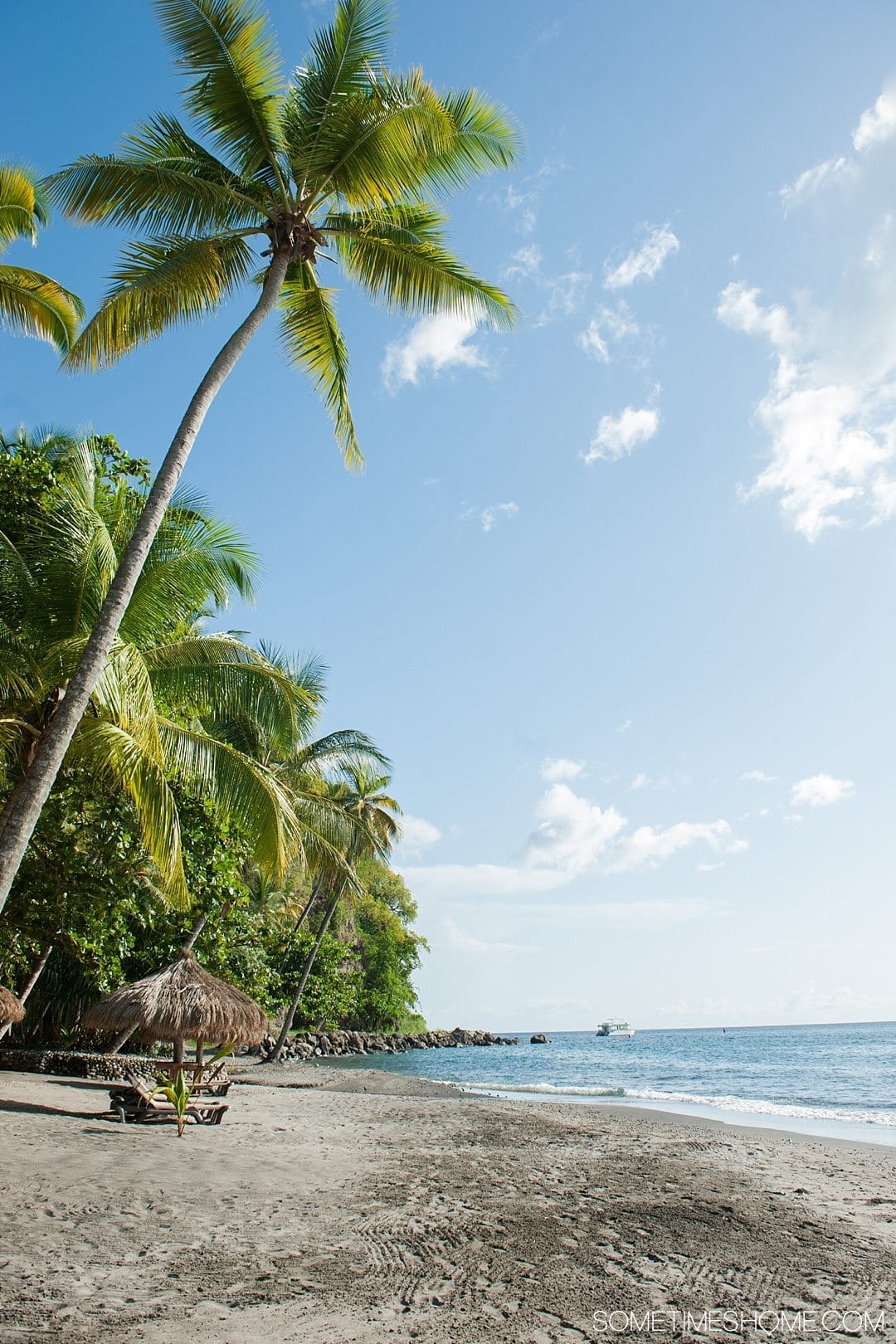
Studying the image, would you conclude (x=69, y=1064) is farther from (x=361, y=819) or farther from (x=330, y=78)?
(x=330, y=78)

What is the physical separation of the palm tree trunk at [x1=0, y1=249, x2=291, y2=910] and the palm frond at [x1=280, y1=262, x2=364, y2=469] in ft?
3.48

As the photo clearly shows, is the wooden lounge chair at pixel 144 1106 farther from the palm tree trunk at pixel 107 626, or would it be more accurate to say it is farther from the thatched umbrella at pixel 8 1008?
the palm tree trunk at pixel 107 626

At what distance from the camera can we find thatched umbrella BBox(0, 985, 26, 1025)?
11047 millimetres

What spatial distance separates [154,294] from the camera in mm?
8266

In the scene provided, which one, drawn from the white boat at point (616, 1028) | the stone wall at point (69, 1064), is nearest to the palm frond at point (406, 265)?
the stone wall at point (69, 1064)

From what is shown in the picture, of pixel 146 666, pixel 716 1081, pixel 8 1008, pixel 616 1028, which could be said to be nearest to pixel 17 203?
pixel 146 666

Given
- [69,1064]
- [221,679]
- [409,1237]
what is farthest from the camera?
[69,1064]

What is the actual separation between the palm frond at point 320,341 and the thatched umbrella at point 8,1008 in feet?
29.0

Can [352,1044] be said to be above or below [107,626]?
below

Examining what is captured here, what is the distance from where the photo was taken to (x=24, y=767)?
832 centimetres

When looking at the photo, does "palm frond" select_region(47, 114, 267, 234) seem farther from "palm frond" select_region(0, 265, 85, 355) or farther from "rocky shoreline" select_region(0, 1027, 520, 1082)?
"rocky shoreline" select_region(0, 1027, 520, 1082)

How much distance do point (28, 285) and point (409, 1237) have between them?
1175 cm

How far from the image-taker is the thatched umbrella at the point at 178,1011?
36.6 ft

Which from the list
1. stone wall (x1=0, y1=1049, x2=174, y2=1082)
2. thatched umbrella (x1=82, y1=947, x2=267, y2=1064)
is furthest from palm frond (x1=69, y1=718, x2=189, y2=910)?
stone wall (x1=0, y1=1049, x2=174, y2=1082)
